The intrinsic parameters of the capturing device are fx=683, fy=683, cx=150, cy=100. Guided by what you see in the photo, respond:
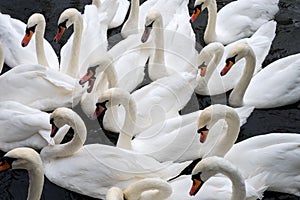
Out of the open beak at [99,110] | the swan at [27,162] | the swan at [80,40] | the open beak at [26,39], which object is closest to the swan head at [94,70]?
the swan at [80,40]

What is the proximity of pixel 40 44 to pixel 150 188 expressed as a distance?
2.47m

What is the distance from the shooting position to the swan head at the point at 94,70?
6.79 m

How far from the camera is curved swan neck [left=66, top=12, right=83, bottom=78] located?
24.3 feet

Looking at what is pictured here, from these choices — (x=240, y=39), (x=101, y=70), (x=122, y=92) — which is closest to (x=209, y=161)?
(x=122, y=92)

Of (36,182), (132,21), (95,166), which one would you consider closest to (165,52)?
(132,21)

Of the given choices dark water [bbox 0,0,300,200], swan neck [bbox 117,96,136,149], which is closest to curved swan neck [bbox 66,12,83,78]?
dark water [bbox 0,0,300,200]

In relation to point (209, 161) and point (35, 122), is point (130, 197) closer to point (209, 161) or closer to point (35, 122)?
point (209, 161)

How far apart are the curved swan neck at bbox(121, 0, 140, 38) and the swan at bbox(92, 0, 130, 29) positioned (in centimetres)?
24

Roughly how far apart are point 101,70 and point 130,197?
1.61 metres

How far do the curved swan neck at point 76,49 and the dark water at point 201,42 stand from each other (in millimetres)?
492

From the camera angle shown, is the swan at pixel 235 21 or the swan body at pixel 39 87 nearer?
the swan body at pixel 39 87

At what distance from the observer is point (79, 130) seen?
625cm

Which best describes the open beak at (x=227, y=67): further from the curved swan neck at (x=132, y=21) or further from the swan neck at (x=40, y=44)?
the swan neck at (x=40, y=44)

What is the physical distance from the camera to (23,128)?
21.6 ft
